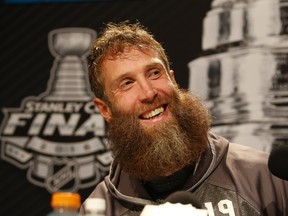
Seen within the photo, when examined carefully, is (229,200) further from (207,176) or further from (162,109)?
(162,109)

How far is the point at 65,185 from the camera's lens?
68.2 inches

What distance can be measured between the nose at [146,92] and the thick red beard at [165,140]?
48 mm

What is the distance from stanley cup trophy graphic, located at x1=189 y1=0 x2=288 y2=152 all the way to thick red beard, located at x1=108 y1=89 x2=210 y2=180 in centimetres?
52

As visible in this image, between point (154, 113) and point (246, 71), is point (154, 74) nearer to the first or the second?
point (154, 113)

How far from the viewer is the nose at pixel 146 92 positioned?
104 centimetres

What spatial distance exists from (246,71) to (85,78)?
0.57 meters

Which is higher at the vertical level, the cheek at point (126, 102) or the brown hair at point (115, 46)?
the brown hair at point (115, 46)

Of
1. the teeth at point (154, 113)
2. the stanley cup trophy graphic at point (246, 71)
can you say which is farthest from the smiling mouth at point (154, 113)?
the stanley cup trophy graphic at point (246, 71)

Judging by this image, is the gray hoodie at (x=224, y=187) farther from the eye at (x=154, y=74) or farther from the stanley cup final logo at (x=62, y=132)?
the stanley cup final logo at (x=62, y=132)

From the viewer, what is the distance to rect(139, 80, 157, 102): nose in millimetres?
1044

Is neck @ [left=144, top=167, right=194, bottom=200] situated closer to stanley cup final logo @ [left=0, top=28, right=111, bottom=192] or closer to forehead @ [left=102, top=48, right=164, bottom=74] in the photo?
forehead @ [left=102, top=48, right=164, bottom=74]

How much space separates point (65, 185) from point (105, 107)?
24.5 inches

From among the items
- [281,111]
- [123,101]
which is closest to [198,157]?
[123,101]

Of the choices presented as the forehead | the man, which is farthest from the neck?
the forehead
